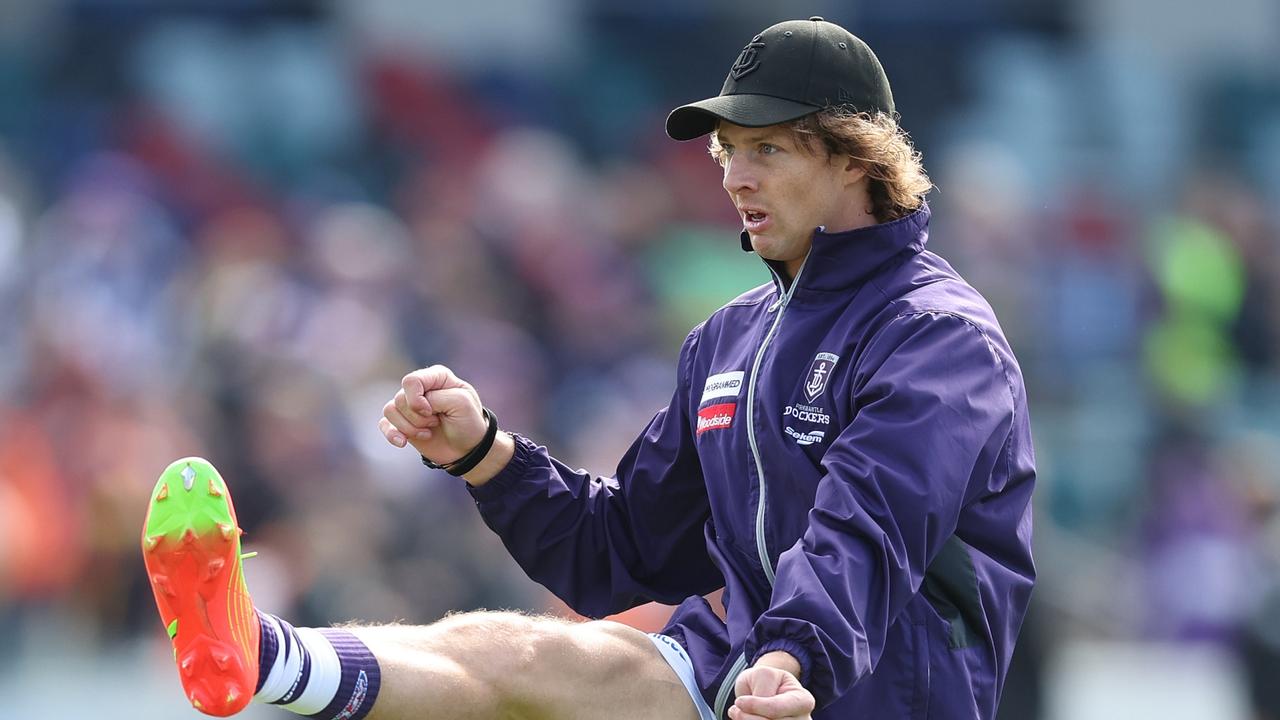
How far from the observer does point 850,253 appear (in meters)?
4.73

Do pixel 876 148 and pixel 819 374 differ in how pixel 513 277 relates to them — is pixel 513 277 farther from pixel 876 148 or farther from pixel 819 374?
pixel 819 374

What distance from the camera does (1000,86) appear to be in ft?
51.4

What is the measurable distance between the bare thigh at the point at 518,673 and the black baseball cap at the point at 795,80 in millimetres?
1191

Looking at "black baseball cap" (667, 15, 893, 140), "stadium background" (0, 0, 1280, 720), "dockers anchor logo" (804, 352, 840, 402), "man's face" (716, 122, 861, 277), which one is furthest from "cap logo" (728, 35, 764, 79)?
"stadium background" (0, 0, 1280, 720)

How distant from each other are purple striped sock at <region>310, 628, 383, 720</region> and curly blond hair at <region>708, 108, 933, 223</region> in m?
1.48

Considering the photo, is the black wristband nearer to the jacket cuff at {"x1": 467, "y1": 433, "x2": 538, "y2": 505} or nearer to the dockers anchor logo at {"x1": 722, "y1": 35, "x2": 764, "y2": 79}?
the jacket cuff at {"x1": 467, "y1": 433, "x2": 538, "y2": 505}

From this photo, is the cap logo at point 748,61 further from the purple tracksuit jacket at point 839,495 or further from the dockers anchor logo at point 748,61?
the purple tracksuit jacket at point 839,495

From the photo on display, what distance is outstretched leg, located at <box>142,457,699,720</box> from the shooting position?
175 inches

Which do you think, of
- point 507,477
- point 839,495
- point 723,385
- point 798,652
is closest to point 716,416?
point 723,385

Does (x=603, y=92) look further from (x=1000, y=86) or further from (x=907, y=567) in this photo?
(x=907, y=567)

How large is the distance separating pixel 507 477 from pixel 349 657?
31.5 inches

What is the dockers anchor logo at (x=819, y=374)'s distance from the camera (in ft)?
15.0

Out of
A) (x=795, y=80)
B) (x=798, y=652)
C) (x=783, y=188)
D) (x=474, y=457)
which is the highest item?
(x=795, y=80)

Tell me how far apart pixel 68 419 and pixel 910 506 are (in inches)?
247
